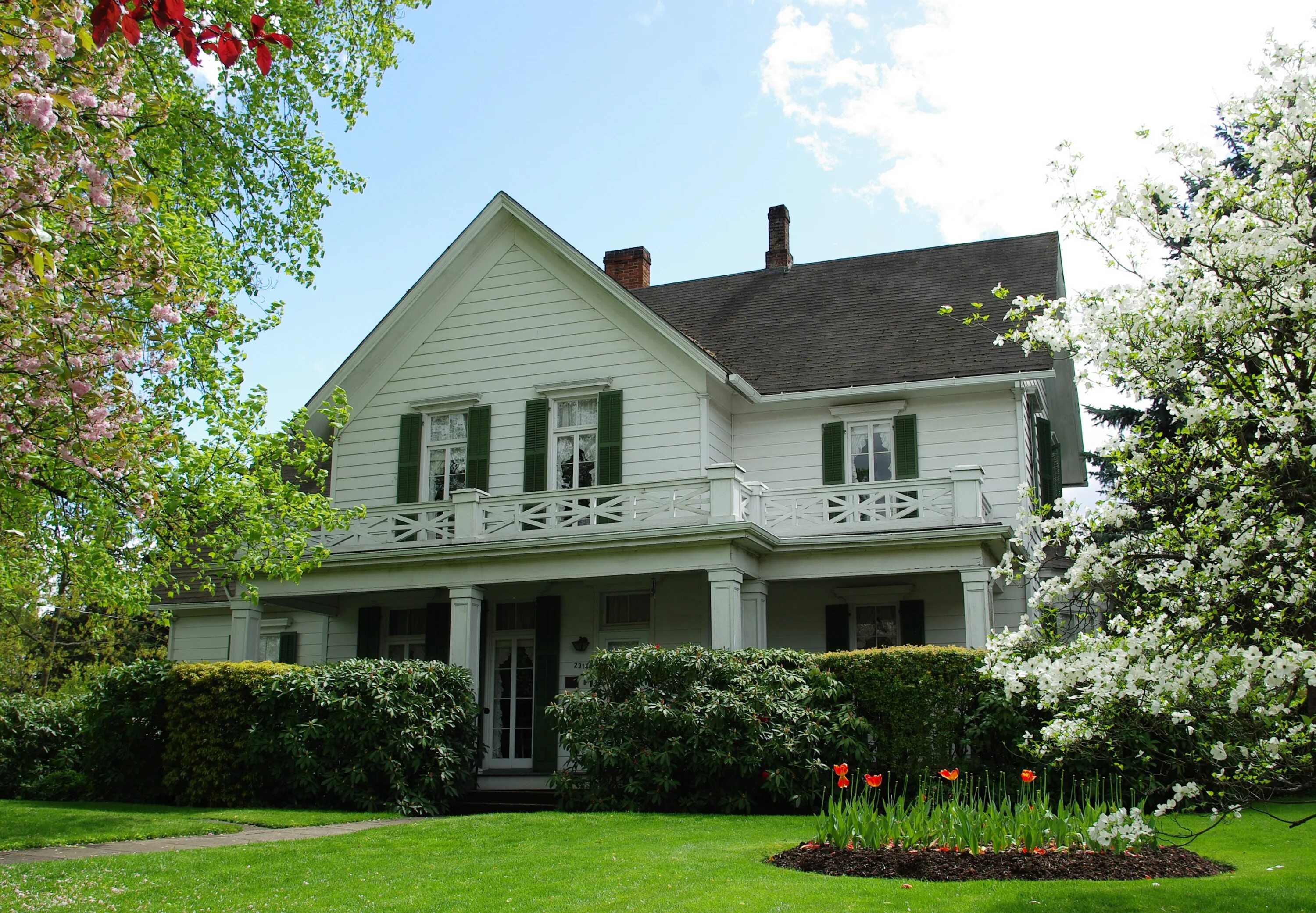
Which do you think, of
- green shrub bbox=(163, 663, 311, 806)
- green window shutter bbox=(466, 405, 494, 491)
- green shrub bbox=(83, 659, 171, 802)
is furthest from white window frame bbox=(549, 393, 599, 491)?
green shrub bbox=(83, 659, 171, 802)

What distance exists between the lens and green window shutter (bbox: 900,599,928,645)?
18.1 m

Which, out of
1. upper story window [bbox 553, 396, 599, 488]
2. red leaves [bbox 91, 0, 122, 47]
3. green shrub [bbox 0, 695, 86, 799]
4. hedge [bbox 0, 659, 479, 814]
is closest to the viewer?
red leaves [bbox 91, 0, 122, 47]

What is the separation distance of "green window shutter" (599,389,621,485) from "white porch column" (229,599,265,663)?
19.9 feet

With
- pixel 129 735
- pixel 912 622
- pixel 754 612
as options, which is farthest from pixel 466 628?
pixel 912 622

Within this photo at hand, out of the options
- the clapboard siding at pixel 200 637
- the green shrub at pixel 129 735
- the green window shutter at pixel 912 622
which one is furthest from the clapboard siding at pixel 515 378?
the green shrub at pixel 129 735

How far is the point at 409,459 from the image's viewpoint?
20656mm

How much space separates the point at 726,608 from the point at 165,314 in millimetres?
10006

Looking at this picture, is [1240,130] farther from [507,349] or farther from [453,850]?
[507,349]

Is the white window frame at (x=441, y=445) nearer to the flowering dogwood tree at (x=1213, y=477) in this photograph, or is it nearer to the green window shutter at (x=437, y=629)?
the green window shutter at (x=437, y=629)

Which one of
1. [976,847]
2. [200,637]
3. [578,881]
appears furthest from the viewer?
[200,637]

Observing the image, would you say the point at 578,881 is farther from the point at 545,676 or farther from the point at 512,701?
the point at 512,701

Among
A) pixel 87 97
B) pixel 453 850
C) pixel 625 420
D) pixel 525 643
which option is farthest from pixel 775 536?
pixel 87 97

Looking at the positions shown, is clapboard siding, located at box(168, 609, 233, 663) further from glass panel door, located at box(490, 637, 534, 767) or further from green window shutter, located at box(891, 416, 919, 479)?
green window shutter, located at box(891, 416, 919, 479)

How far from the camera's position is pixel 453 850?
10.2m
